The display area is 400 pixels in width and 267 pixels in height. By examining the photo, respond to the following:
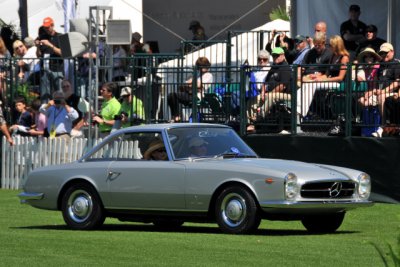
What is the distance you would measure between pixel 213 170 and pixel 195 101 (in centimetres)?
803

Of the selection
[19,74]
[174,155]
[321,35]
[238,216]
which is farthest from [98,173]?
[19,74]

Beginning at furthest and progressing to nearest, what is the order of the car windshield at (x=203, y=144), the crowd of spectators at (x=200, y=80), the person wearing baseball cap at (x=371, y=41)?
1. the person wearing baseball cap at (x=371, y=41)
2. the crowd of spectators at (x=200, y=80)
3. the car windshield at (x=203, y=144)

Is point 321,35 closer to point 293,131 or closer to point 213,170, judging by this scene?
point 293,131

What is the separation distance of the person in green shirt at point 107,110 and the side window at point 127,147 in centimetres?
743

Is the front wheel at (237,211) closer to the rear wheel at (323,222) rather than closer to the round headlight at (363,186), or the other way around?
the rear wheel at (323,222)

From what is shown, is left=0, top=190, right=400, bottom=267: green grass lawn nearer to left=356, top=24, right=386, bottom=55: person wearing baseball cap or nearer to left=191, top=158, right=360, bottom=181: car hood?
left=191, top=158, right=360, bottom=181: car hood

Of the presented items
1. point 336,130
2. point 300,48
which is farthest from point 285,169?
point 300,48

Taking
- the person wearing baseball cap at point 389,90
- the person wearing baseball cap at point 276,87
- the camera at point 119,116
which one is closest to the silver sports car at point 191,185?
the person wearing baseball cap at point 389,90

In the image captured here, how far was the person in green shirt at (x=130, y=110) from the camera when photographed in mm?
24406

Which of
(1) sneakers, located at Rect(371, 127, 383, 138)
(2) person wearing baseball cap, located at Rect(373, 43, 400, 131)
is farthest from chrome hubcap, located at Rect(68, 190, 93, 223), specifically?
(1) sneakers, located at Rect(371, 127, 383, 138)

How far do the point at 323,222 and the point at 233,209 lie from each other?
1.43 m

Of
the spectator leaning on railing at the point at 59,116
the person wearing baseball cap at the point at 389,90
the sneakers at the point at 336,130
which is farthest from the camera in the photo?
the spectator leaning on railing at the point at 59,116

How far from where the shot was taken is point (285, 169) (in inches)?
607

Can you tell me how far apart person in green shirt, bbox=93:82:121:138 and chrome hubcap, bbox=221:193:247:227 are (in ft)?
30.4
